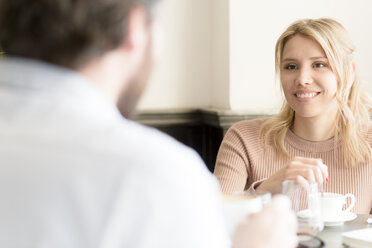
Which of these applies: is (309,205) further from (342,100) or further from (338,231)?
(342,100)

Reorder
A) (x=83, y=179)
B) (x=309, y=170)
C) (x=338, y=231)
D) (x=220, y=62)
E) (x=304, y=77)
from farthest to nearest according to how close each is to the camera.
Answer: (x=220, y=62)
(x=304, y=77)
(x=309, y=170)
(x=338, y=231)
(x=83, y=179)

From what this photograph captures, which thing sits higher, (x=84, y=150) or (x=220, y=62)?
(x=84, y=150)

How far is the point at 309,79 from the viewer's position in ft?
6.79

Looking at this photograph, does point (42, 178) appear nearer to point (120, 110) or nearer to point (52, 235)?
point (52, 235)

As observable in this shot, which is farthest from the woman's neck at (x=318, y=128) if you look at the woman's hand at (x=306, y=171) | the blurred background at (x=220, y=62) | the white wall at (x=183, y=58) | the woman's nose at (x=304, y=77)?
the white wall at (x=183, y=58)

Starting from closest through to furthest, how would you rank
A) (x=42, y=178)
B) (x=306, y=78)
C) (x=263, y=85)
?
(x=42, y=178) → (x=306, y=78) → (x=263, y=85)

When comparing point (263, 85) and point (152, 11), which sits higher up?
point (152, 11)

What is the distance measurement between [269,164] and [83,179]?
5.22 ft

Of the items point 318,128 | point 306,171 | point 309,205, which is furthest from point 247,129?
point 309,205

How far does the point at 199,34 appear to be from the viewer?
3066 mm

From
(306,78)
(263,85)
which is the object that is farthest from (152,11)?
(263,85)

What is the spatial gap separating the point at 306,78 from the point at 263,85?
91cm

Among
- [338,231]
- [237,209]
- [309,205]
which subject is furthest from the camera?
[338,231]

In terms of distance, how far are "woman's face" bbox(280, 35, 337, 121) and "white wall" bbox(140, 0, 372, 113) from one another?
0.81m
